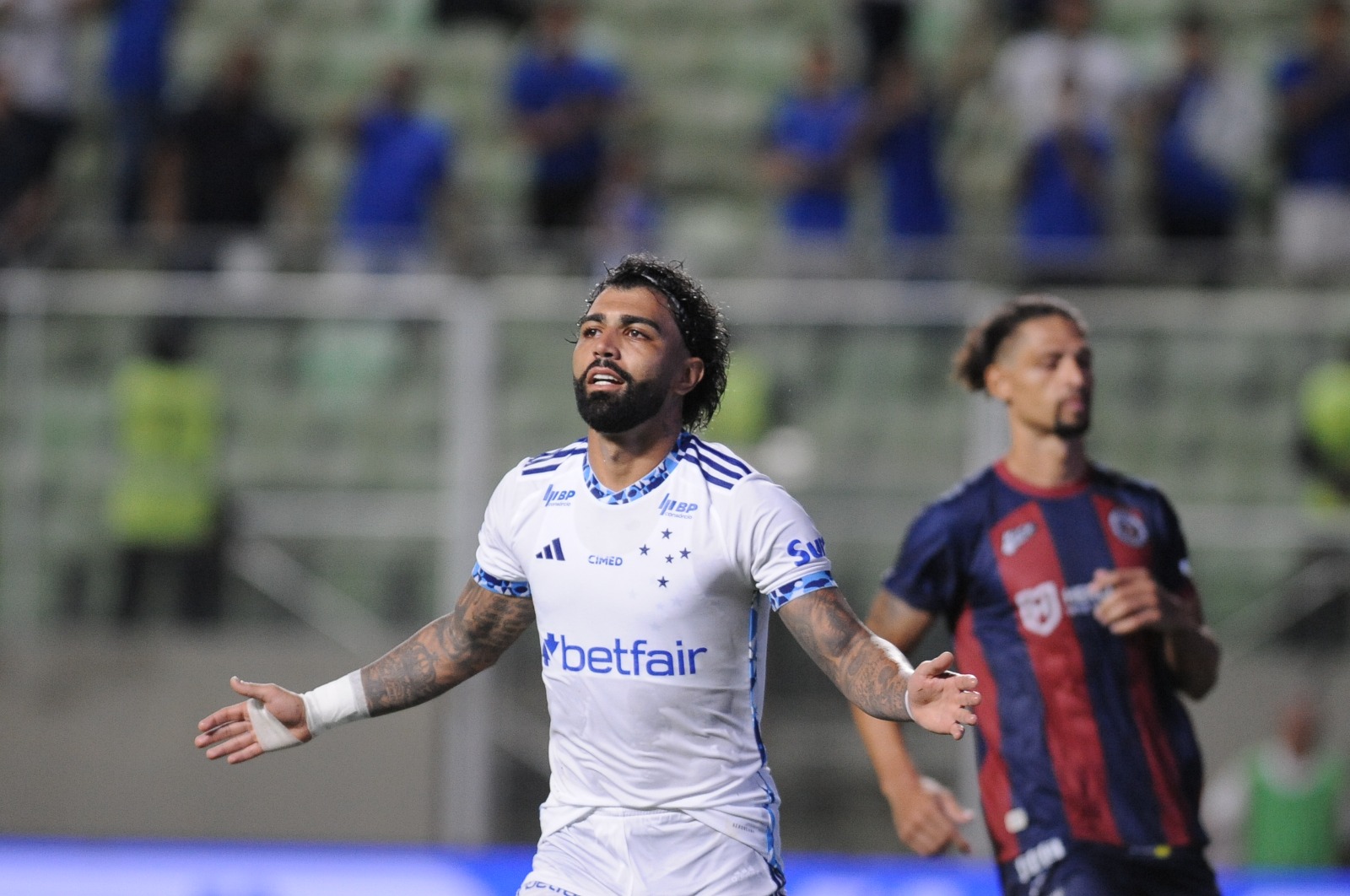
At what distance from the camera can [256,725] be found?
14.6ft

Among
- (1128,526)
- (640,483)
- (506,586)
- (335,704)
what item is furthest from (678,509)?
(1128,526)

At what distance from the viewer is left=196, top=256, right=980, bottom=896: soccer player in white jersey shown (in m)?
4.15

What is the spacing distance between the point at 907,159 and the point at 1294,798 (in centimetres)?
426

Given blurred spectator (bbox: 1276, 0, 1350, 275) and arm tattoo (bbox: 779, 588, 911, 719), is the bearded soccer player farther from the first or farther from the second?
blurred spectator (bbox: 1276, 0, 1350, 275)

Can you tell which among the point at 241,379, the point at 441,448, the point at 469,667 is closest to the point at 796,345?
the point at 441,448

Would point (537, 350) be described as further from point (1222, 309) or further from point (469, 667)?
point (469, 667)

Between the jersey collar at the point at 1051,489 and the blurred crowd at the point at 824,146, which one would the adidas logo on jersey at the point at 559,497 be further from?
the blurred crowd at the point at 824,146

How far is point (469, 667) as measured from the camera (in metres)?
4.58

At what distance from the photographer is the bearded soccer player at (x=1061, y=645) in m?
4.95

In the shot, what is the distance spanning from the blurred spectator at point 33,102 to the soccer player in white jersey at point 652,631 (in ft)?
25.0

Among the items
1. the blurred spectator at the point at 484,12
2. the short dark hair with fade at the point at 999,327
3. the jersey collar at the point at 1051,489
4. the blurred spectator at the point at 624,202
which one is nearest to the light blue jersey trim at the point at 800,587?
the jersey collar at the point at 1051,489

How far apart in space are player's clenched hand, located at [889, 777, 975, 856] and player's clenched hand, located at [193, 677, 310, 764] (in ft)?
5.36

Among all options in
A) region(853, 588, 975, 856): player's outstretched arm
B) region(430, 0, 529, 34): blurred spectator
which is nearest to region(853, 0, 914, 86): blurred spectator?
region(430, 0, 529, 34): blurred spectator

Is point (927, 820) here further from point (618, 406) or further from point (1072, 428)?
point (618, 406)
